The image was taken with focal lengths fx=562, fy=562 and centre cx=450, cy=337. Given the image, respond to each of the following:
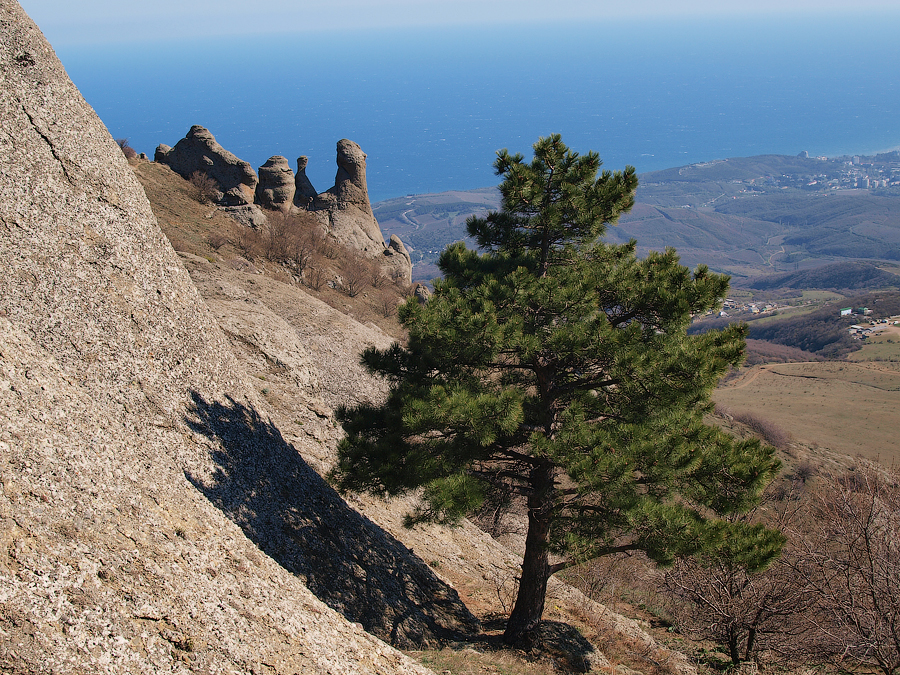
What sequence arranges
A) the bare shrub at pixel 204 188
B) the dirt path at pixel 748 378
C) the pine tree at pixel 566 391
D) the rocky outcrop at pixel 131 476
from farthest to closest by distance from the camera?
the dirt path at pixel 748 378 → the bare shrub at pixel 204 188 → the pine tree at pixel 566 391 → the rocky outcrop at pixel 131 476

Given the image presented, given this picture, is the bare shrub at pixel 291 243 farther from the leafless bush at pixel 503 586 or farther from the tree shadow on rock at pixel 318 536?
the leafless bush at pixel 503 586

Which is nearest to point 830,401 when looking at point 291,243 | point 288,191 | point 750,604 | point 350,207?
point 350,207

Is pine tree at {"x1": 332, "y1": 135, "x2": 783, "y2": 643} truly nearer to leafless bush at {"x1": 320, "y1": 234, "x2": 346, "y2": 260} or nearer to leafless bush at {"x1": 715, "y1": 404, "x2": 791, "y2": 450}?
leafless bush at {"x1": 320, "y1": 234, "x2": 346, "y2": 260}

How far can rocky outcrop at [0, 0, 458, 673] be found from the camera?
518 centimetres

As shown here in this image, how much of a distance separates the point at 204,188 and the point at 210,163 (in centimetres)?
226

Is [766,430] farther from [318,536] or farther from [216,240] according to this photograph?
[318,536]

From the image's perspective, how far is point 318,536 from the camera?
1049 centimetres

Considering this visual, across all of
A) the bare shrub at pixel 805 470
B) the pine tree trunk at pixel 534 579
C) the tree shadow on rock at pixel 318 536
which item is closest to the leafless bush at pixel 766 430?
the bare shrub at pixel 805 470

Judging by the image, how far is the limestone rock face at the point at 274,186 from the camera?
3972 centimetres

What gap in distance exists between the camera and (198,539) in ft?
22.7

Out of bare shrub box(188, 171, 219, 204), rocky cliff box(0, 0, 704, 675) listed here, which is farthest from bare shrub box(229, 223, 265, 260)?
rocky cliff box(0, 0, 704, 675)

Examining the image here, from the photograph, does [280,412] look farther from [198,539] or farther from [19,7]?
[19,7]

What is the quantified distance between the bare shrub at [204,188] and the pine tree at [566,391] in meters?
29.8

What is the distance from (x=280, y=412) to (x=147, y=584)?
881 centimetres
